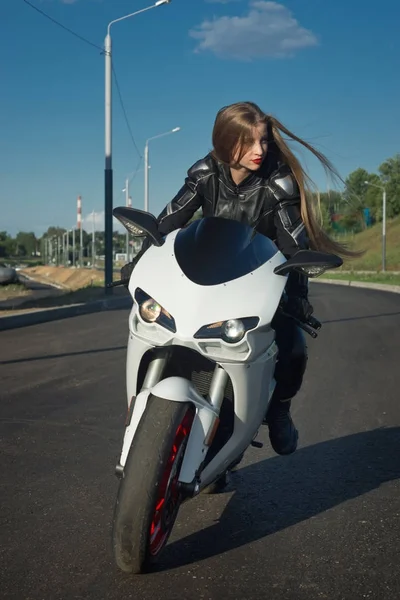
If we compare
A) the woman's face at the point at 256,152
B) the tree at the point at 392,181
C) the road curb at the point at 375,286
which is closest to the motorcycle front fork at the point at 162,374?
the woman's face at the point at 256,152

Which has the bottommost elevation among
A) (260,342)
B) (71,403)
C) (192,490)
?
(71,403)

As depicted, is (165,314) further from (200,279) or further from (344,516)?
(344,516)

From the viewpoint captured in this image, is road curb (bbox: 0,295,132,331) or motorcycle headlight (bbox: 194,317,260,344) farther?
road curb (bbox: 0,295,132,331)

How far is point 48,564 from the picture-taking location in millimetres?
3174

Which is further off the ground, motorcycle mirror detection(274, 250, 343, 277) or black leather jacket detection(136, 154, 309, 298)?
black leather jacket detection(136, 154, 309, 298)

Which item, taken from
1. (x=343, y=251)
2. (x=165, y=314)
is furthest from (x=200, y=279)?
(x=343, y=251)

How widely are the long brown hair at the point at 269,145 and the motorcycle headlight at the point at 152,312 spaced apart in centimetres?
77

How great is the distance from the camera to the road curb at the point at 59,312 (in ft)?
48.9

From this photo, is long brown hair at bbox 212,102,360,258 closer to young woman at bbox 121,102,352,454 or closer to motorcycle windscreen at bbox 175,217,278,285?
young woman at bbox 121,102,352,454

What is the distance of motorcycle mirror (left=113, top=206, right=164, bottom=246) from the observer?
3310mm

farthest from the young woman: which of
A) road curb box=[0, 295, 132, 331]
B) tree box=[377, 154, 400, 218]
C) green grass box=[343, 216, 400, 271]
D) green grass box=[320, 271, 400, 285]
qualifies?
tree box=[377, 154, 400, 218]

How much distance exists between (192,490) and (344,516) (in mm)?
1167

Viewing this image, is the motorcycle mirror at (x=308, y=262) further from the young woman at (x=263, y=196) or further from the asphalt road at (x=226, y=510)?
the asphalt road at (x=226, y=510)

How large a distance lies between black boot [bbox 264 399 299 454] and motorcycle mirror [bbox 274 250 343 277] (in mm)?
755
